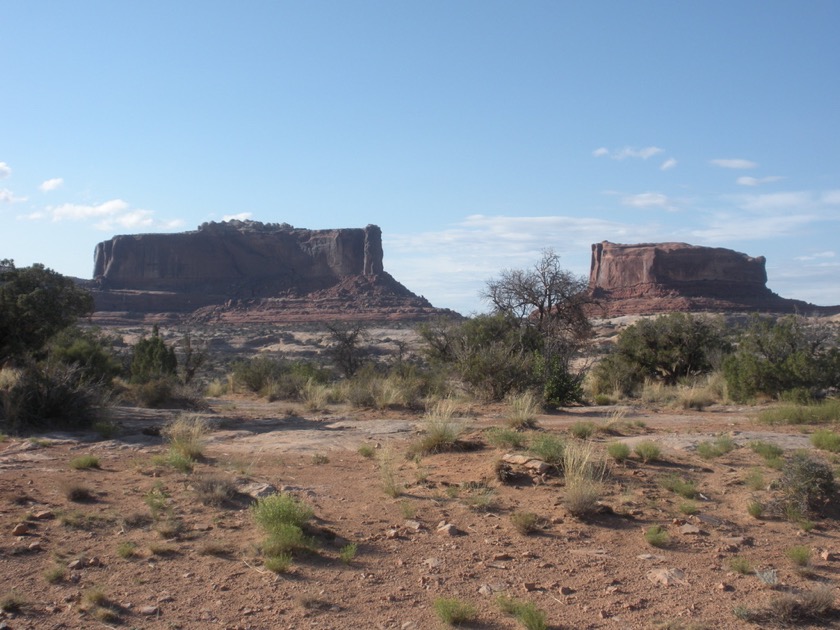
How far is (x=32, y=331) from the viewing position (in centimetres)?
1617

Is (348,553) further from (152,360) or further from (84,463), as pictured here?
(152,360)

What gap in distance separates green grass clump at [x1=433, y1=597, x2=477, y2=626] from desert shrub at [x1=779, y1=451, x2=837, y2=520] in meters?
3.87

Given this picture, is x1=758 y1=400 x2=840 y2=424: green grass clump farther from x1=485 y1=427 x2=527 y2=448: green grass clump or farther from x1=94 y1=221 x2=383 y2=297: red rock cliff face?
x1=94 y1=221 x2=383 y2=297: red rock cliff face

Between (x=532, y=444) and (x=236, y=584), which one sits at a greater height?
(x=532, y=444)

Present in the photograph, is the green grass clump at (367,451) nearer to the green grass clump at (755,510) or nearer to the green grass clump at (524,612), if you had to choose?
the green grass clump at (755,510)

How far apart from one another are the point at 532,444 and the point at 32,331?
39.2ft

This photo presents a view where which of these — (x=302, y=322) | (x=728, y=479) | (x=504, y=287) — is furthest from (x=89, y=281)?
(x=728, y=479)

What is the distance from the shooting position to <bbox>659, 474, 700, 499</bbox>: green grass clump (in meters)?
8.10

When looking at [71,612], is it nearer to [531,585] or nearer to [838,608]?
[531,585]

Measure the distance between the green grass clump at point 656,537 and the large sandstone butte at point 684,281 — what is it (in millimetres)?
78057

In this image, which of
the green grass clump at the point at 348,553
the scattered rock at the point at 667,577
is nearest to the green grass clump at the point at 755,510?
the scattered rock at the point at 667,577

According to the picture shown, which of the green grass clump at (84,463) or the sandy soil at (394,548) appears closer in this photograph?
the sandy soil at (394,548)

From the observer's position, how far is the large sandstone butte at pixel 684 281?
279 ft

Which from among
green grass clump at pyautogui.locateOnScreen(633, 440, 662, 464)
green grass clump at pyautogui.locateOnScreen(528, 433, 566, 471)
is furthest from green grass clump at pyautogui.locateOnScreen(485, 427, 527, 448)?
green grass clump at pyautogui.locateOnScreen(633, 440, 662, 464)
